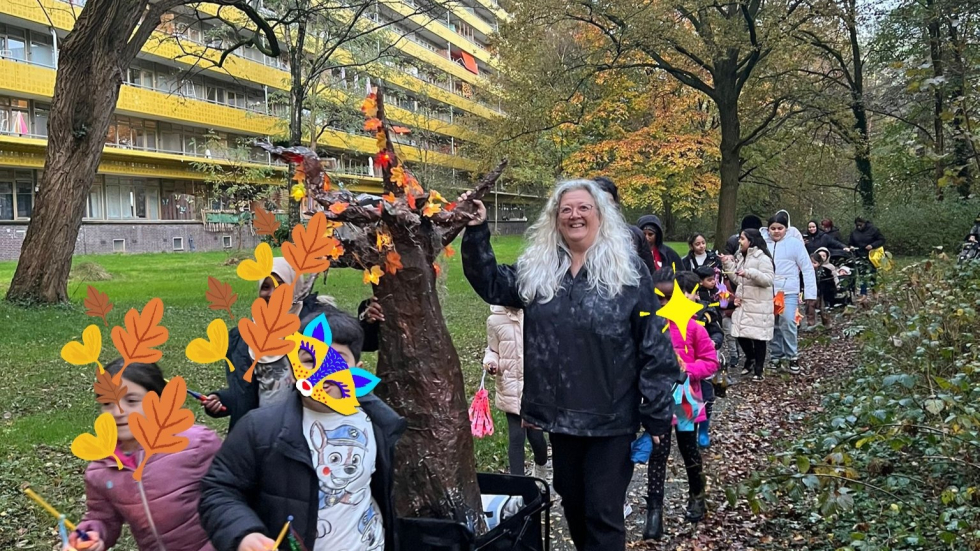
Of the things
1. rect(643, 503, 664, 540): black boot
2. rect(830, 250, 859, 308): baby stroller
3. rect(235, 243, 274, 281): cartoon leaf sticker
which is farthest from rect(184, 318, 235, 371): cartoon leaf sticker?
rect(830, 250, 859, 308): baby stroller

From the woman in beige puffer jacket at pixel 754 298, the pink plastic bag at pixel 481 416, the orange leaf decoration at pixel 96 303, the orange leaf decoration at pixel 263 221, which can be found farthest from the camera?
the woman in beige puffer jacket at pixel 754 298

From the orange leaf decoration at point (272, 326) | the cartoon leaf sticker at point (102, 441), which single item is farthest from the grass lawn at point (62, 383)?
the cartoon leaf sticker at point (102, 441)

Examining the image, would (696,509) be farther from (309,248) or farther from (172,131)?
(172,131)

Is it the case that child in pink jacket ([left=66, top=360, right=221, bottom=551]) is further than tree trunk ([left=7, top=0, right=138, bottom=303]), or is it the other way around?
tree trunk ([left=7, top=0, right=138, bottom=303])

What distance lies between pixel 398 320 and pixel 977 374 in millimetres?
3112

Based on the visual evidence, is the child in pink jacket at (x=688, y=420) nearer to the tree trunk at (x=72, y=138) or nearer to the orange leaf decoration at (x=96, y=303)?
the orange leaf decoration at (x=96, y=303)

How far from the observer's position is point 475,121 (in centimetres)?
3719

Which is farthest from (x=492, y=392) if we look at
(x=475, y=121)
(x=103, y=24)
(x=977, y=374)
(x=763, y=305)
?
(x=475, y=121)

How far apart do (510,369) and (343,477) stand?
240 centimetres

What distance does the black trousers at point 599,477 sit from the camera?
9.32 feet

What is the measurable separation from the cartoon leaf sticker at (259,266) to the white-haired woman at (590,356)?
35.9 inches

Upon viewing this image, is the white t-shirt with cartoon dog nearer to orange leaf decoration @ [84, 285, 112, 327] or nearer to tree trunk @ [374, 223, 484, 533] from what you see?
tree trunk @ [374, 223, 484, 533]

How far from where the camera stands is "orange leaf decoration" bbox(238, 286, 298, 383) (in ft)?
6.48

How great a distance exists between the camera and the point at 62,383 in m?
7.27
